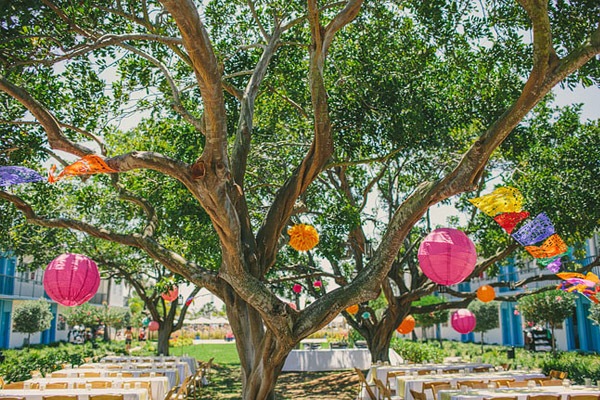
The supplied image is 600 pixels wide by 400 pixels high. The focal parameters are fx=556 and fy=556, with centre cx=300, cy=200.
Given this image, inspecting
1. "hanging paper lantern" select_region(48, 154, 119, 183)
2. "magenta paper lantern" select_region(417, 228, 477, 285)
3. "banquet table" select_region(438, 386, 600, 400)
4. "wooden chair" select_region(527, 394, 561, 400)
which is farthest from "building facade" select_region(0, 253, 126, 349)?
"wooden chair" select_region(527, 394, 561, 400)

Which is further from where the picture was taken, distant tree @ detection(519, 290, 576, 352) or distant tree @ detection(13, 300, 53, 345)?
distant tree @ detection(13, 300, 53, 345)

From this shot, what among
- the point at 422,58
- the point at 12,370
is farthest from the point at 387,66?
the point at 12,370

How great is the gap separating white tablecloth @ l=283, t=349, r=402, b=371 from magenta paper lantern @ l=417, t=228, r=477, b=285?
50.1 feet

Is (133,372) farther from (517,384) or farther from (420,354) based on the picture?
(420,354)

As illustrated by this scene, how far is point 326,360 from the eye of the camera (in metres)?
21.3

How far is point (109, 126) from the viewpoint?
401 inches

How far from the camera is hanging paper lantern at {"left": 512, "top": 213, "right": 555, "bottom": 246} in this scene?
26.9 feet

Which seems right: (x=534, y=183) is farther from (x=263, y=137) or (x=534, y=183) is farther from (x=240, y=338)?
(x=240, y=338)

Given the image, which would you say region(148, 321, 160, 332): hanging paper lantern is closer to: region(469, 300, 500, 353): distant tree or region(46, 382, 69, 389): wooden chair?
region(46, 382, 69, 389): wooden chair

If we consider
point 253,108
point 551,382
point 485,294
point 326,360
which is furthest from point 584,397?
point 326,360

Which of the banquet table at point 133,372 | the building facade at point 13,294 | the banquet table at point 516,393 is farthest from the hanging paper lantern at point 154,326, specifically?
the banquet table at point 516,393

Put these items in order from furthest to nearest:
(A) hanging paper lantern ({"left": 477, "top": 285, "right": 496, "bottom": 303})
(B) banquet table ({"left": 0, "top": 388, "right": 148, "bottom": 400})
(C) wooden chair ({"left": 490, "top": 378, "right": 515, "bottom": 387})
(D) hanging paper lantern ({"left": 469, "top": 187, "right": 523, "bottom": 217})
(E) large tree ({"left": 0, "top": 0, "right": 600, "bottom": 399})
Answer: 1. (A) hanging paper lantern ({"left": 477, "top": 285, "right": 496, "bottom": 303})
2. (C) wooden chair ({"left": 490, "top": 378, "right": 515, "bottom": 387})
3. (B) banquet table ({"left": 0, "top": 388, "right": 148, "bottom": 400})
4. (D) hanging paper lantern ({"left": 469, "top": 187, "right": 523, "bottom": 217})
5. (E) large tree ({"left": 0, "top": 0, "right": 600, "bottom": 399})

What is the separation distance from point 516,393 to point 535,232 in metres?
2.35

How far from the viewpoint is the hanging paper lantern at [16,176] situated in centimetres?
632
